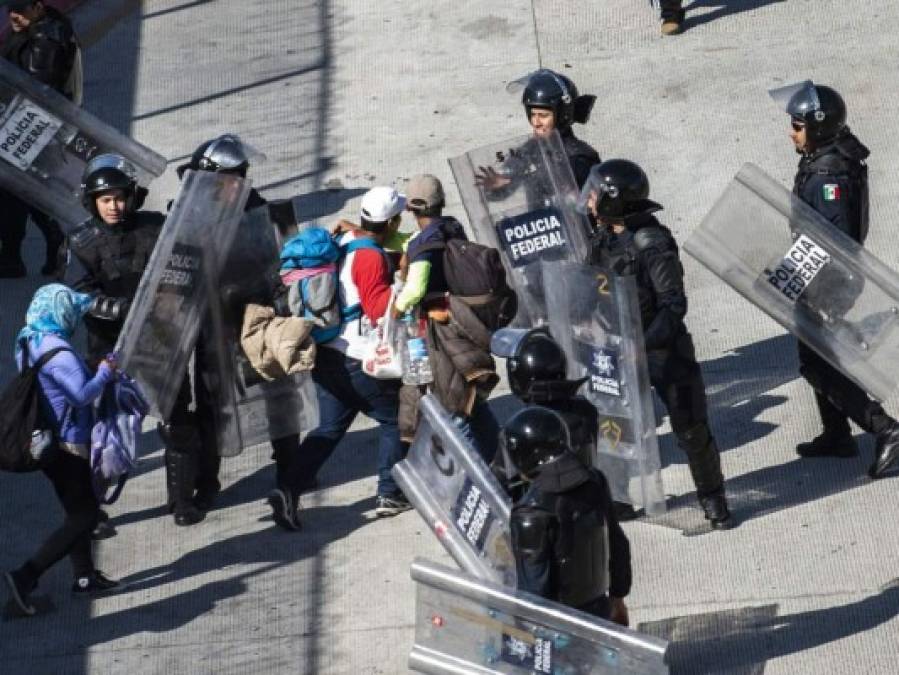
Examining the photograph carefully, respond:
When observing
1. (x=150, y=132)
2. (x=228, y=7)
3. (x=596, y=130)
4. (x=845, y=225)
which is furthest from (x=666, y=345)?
(x=228, y=7)

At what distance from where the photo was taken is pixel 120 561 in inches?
364

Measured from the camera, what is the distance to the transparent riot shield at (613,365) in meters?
8.49

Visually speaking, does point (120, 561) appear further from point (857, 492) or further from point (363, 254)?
point (857, 492)

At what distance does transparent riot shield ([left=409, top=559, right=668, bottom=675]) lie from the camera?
255 inches

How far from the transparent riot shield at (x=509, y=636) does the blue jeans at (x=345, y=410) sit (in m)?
2.44

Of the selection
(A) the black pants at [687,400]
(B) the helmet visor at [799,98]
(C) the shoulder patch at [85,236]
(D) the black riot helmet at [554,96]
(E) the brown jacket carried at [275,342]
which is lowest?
(A) the black pants at [687,400]

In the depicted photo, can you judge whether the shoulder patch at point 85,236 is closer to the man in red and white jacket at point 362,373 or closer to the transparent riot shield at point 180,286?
the transparent riot shield at point 180,286

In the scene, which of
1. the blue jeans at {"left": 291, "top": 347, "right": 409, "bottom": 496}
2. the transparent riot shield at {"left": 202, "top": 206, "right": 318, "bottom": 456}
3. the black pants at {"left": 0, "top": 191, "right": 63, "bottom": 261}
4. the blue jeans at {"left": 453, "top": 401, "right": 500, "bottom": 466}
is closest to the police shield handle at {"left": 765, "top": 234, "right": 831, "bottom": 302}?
the blue jeans at {"left": 453, "top": 401, "right": 500, "bottom": 466}

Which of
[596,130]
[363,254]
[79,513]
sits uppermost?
[363,254]

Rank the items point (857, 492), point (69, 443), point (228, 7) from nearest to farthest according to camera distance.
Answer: point (69, 443)
point (857, 492)
point (228, 7)

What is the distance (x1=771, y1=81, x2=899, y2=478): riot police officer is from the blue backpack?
1.97m

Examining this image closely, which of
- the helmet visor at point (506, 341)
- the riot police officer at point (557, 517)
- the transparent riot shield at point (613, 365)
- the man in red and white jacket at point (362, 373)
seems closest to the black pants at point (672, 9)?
the man in red and white jacket at point (362, 373)

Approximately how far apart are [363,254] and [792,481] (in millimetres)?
2239

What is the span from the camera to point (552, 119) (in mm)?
9773
